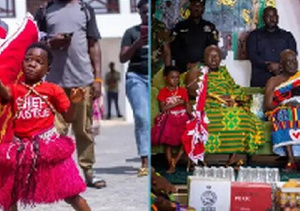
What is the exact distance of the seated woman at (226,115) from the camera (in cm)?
365

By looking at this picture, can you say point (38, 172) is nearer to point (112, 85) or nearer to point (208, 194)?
point (208, 194)

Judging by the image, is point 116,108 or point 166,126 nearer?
point 166,126

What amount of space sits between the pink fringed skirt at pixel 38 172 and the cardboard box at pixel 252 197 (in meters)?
0.71

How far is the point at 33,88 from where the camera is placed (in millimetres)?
3840

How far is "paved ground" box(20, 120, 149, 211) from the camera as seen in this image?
4.77 m

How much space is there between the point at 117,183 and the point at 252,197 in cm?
193

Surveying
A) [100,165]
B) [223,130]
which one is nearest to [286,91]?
[223,130]

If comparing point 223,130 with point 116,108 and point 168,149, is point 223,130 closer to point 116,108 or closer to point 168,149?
point 168,149

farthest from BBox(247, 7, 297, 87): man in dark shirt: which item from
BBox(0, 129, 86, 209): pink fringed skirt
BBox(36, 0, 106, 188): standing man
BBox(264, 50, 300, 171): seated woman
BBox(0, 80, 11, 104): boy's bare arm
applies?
BBox(36, 0, 106, 188): standing man

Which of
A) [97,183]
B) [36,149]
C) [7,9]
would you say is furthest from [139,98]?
[36,149]

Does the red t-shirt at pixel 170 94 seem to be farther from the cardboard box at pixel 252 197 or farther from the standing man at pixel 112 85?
the standing man at pixel 112 85

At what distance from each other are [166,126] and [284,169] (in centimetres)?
51

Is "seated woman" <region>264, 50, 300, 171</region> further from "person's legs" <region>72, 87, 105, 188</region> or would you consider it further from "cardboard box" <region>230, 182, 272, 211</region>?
"person's legs" <region>72, 87, 105, 188</region>

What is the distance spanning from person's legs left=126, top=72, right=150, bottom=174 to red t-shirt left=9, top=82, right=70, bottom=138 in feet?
5.00
